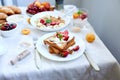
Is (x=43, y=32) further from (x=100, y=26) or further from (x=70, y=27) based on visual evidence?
(x=100, y=26)

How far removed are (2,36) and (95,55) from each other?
0.52m

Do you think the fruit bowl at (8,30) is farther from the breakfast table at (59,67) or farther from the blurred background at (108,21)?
the blurred background at (108,21)

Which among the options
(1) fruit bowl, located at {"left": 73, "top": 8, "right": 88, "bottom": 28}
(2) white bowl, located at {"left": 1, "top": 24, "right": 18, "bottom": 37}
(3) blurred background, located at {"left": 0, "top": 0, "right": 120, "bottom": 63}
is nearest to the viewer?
(2) white bowl, located at {"left": 1, "top": 24, "right": 18, "bottom": 37}

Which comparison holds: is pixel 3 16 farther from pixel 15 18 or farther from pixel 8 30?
pixel 8 30

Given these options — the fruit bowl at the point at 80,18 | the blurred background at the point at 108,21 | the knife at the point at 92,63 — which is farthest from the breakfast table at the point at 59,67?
the blurred background at the point at 108,21

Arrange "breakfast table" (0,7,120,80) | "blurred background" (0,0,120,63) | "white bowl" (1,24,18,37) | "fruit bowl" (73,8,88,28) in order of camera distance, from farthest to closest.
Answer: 1. "blurred background" (0,0,120,63)
2. "fruit bowl" (73,8,88,28)
3. "white bowl" (1,24,18,37)
4. "breakfast table" (0,7,120,80)

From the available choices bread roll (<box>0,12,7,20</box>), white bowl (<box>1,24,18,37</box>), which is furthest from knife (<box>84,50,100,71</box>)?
bread roll (<box>0,12,7,20</box>)

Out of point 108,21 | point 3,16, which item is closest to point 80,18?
point 108,21

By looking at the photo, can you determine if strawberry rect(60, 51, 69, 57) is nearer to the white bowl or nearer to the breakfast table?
the breakfast table

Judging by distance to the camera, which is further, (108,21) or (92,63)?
(108,21)

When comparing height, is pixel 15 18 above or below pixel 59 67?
above

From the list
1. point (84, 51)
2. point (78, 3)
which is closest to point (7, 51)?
point (84, 51)

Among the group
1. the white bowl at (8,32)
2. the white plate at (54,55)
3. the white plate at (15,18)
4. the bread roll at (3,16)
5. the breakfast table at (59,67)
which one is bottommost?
the breakfast table at (59,67)

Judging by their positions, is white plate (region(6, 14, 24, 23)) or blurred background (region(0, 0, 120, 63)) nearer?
white plate (region(6, 14, 24, 23))
